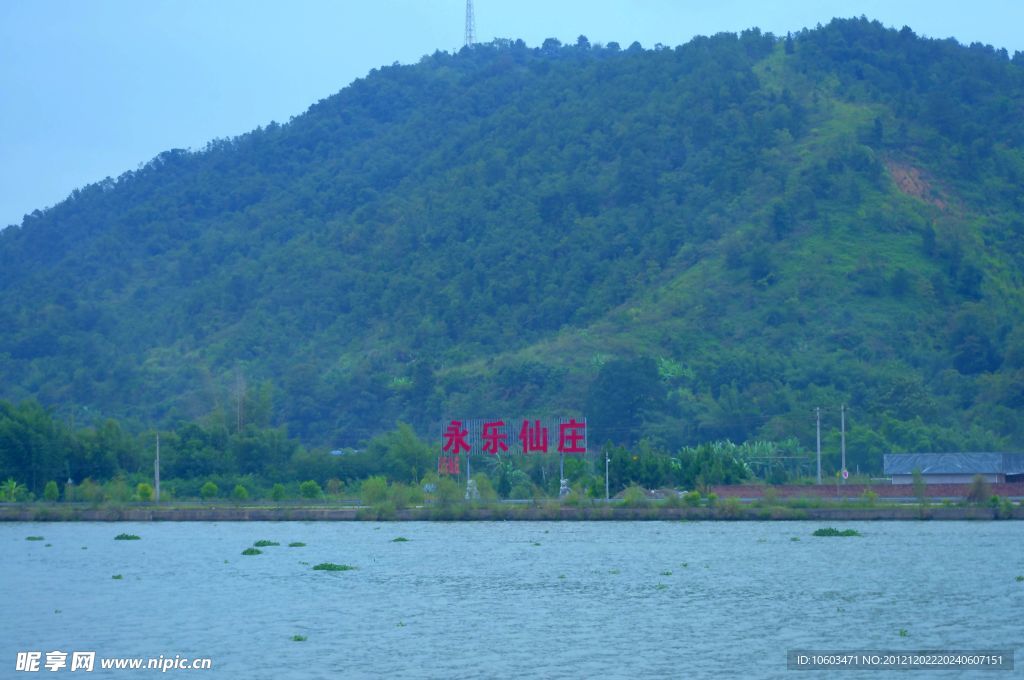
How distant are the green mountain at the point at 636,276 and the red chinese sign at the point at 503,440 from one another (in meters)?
20.9

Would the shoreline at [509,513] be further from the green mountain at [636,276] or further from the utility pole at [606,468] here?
the green mountain at [636,276]

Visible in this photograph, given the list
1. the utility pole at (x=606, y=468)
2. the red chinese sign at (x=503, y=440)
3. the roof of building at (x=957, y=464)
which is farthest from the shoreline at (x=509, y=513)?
the roof of building at (x=957, y=464)

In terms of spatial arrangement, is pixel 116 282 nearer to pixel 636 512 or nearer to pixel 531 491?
pixel 531 491

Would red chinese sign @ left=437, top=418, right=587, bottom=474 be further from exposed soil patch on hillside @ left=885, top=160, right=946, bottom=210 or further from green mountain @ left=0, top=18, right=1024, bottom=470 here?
exposed soil patch on hillside @ left=885, top=160, right=946, bottom=210

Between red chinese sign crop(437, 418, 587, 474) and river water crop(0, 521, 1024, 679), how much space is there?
22.2 metres

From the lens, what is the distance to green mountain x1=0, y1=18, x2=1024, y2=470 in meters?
120

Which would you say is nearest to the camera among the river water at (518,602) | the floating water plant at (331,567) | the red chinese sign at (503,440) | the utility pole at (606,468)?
the river water at (518,602)

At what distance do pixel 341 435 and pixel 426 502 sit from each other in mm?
59969

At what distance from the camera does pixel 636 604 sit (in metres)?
36.2

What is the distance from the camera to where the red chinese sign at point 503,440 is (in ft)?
269

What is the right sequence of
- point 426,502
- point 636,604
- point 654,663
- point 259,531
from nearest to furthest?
point 654,663 → point 636,604 → point 259,531 → point 426,502

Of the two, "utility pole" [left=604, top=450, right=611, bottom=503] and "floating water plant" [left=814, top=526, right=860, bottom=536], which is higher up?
"utility pole" [left=604, top=450, right=611, bottom=503]

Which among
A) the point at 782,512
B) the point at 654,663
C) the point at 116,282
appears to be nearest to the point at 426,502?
the point at 782,512

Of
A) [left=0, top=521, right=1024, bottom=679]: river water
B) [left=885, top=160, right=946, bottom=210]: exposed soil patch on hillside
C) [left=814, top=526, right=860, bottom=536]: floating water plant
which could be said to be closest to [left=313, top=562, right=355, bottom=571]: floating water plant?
[left=0, top=521, right=1024, bottom=679]: river water
